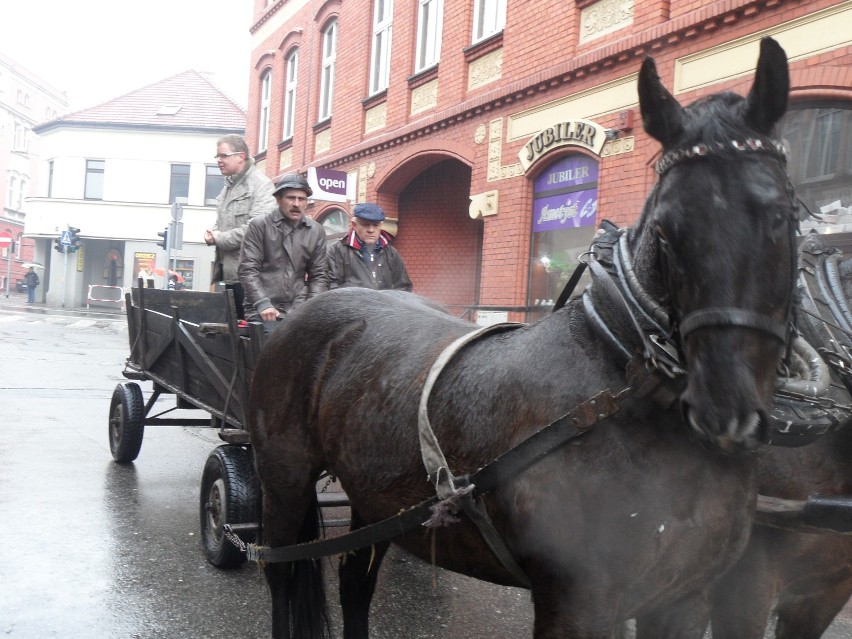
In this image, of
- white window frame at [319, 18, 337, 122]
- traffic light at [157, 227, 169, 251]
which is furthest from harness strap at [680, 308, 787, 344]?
traffic light at [157, 227, 169, 251]

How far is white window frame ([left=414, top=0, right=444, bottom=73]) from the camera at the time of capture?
12406mm

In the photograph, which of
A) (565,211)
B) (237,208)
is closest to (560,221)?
(565,211)

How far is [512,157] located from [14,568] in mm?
7652

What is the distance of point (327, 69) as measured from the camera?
53.3ft

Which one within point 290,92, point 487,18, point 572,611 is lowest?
point 572,611

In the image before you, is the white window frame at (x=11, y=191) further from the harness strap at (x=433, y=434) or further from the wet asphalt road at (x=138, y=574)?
the harness strap at (x=433, y=434)

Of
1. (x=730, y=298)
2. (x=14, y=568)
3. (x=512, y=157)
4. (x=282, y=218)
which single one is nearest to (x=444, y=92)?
(x=512, y=157)

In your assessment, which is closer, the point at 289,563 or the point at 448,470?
the point at 448,470

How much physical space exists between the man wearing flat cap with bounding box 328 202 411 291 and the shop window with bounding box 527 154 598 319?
3961 millimetres

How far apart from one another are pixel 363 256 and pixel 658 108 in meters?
3.92

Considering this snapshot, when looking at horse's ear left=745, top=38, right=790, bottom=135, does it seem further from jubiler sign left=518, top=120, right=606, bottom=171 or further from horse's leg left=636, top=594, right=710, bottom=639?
jubiler sign left=518, top=120, right=606, bottom=171

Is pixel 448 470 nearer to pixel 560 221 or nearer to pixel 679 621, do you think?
pixel 679 621

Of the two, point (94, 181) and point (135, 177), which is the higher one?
point (135, 177)

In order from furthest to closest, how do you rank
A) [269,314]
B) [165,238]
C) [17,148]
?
[17,148], [165,238], [269,314]
